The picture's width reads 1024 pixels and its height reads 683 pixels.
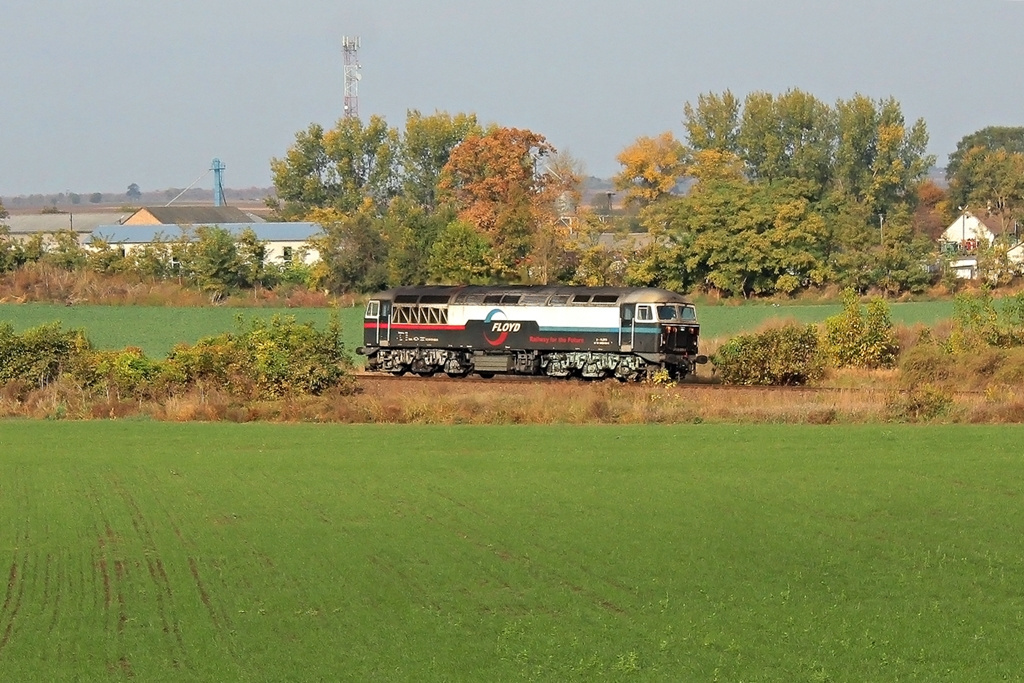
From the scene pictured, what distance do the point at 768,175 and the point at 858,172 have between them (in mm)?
8197

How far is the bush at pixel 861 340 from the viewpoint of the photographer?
146ft

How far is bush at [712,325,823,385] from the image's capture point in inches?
1607

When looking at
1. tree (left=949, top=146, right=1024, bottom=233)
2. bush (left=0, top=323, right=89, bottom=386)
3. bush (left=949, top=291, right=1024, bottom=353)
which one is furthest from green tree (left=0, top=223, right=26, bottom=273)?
bush (left=949, top=291, right=1024, bottom=353)

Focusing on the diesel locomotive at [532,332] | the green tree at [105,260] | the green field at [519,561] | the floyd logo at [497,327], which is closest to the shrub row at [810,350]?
the diesel locomotive at [532,332]

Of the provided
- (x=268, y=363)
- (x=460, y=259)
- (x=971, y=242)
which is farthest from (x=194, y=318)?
(x=971, y=242)

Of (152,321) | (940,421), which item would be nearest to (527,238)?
(152,321)

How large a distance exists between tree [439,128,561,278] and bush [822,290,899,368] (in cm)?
4615

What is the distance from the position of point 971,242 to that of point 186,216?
80.7 meters

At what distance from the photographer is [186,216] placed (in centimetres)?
14100

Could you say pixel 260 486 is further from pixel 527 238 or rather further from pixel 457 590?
pixel 527 238

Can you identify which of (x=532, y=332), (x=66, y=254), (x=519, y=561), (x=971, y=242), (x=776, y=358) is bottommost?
(x=519, y=561)

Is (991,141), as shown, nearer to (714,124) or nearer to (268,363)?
(714,124)

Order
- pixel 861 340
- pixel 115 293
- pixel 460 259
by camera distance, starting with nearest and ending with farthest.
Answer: pixel 861 340 < pixel 460 259 < pixel 115 293

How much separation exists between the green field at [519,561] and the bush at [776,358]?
40.7ft
